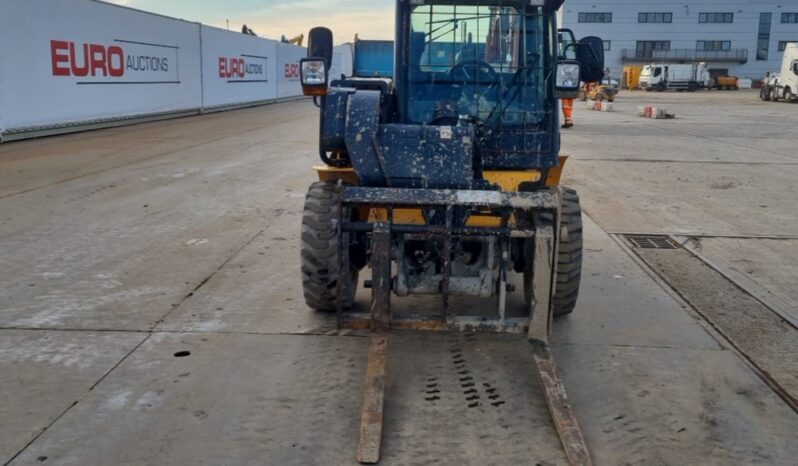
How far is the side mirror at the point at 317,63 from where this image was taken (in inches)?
204

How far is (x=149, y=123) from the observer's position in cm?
2397

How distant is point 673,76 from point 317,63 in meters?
65.8

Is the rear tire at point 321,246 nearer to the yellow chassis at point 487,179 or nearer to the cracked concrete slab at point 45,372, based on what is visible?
the yellow chassis at point 487,179

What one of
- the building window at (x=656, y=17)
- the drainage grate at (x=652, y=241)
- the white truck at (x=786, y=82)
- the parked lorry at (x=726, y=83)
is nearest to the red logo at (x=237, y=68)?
the drainage grate at (x=652, y=241)

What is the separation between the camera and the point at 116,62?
20.9m

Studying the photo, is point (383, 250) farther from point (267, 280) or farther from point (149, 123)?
point (149, 123)

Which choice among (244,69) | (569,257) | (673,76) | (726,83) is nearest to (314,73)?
(569,257)

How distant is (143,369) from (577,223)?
127 inches

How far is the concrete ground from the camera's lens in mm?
3814

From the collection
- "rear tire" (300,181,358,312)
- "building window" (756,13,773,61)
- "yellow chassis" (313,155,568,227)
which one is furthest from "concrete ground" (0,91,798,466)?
"building window" (756,13,773,61)

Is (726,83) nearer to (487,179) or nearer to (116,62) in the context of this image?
(116,62)

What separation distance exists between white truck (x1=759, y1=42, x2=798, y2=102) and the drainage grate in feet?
133

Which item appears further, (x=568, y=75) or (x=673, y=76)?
(x=673, y=76)

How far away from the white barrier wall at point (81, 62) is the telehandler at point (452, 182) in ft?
46.8
